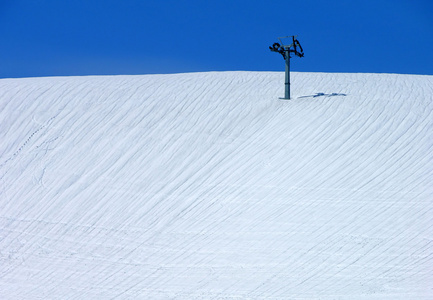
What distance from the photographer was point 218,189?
14.2 m

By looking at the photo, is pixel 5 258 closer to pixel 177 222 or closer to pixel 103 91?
pixel 177 222

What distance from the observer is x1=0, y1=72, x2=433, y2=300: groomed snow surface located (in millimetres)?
11180

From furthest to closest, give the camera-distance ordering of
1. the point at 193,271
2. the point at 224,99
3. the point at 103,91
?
the point at 103,91
the point at 224,99
the point at 193,271

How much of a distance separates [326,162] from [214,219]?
3.44m

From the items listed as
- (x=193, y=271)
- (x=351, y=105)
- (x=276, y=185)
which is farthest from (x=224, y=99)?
(x=193, y=271)

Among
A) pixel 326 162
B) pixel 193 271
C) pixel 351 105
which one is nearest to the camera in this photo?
pixel 193 271

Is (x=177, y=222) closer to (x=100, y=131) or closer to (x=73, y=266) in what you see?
(x=73, y=266)

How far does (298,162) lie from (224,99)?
4.61 metres

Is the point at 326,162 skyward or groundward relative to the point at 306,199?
skyward

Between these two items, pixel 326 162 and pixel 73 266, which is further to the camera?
pixel 326 162

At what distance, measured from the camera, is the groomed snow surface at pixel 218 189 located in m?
11.2

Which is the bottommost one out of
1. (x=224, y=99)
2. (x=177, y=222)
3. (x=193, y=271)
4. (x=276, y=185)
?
(x=193, y=271)

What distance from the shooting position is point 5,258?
13070mm

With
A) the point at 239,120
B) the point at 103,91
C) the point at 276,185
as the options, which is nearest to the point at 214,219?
the point at 276,185
